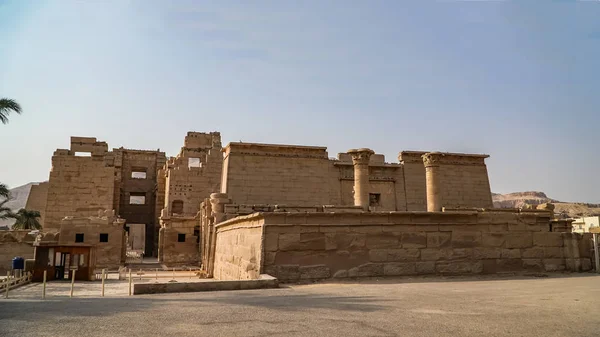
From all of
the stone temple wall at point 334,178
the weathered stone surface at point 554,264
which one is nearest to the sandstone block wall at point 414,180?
the stone temple wall at point 334,178

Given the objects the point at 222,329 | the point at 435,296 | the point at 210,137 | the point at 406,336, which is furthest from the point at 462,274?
the point at 210,137

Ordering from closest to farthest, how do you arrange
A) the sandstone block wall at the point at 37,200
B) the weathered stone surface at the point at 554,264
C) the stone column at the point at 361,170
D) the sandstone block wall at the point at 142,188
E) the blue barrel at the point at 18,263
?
the weathered stone surface at the point at 554,264 → the stone column at the point at 361,170 → the blue barrel at the point at 18,263 → the sandstone block wall at the point at 142,188 → the sandstone block wall at the point at 37,200

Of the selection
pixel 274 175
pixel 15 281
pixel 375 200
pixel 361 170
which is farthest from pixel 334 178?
pixel 15 281

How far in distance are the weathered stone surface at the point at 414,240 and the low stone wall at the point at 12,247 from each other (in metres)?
17.4

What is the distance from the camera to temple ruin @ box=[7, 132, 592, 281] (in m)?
8.91

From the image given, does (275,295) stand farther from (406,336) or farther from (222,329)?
(406,336)

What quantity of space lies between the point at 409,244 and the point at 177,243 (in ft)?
52.8

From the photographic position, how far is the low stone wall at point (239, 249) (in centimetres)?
908

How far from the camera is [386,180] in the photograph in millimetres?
22797

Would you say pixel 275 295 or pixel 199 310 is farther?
pixel 275 295

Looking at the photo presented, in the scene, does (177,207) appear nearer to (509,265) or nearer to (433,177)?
(433,177)

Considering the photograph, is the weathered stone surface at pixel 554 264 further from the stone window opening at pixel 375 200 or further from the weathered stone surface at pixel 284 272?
the stone window opening at pixel 375 200

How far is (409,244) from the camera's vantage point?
9.24m

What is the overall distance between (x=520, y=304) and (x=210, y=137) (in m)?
24.8
